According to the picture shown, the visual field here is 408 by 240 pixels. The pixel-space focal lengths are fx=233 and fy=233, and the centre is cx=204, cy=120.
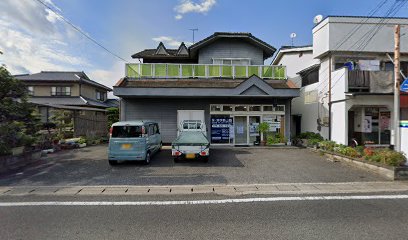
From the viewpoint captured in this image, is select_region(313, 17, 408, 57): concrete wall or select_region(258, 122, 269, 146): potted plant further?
select_region(258, 122, 269, 146): potted plant

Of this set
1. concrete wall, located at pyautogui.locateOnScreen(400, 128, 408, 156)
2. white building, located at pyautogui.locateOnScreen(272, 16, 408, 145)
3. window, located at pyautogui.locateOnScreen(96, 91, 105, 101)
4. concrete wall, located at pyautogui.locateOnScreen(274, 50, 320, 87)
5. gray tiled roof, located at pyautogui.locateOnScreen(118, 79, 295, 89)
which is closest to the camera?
concrete wall, located at pyautogui.locateOnScreen(400, 128, 408, 156)

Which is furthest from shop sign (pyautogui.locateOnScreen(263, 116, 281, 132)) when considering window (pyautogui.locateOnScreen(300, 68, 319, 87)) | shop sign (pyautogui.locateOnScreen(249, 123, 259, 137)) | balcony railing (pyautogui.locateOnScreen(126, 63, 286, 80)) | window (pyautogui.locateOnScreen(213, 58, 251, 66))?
window (pyautogui.locateOnScreen(213, 58, 251, 66))

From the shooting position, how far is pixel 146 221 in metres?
4.27

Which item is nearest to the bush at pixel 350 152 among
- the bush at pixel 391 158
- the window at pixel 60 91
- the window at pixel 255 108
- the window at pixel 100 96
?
the bush at pixel 391 158

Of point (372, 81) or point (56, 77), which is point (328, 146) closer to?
point (372, 81)

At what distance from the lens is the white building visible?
12.2 metres

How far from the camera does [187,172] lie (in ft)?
26.7

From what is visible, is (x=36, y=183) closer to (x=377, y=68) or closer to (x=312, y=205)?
(x=312, y=205)

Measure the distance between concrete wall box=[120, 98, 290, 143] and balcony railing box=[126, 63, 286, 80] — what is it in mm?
1598

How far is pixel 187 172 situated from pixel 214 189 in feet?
6.62

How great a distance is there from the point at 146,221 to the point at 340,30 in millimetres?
14372

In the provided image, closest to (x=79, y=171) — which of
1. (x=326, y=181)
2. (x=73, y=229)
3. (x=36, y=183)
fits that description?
(x=36, y=183)

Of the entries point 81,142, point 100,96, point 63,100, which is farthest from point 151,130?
point 100,96

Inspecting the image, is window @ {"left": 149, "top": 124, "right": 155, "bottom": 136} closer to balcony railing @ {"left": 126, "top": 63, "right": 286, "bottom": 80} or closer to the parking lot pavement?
the parking lot pavement
